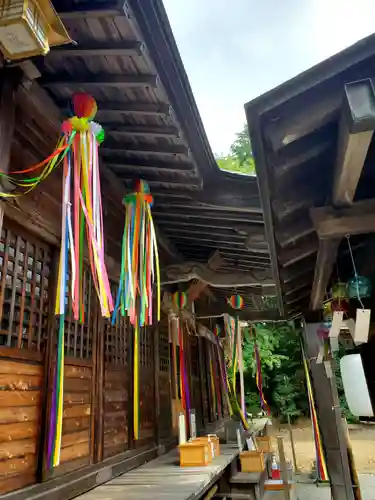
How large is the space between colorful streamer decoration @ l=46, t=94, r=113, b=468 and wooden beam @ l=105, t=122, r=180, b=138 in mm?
668

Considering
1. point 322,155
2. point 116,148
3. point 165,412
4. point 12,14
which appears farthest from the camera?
point 165,412

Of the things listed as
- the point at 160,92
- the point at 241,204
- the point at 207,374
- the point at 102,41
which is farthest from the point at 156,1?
the point at 207,374

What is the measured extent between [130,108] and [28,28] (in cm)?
140

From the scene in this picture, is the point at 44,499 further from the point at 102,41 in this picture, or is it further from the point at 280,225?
the point at 102,41

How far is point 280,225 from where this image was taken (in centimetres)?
322

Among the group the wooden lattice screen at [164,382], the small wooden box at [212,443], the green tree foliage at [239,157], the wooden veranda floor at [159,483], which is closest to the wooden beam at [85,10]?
the wooden veranda floor at [159,483]

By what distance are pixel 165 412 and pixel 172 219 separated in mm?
3385

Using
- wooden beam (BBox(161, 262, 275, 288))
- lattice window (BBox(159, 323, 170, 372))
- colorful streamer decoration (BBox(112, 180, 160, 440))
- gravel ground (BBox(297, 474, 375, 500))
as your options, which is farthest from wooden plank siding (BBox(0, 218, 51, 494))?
gravel ground (BBox(297, 474, 375, 500))

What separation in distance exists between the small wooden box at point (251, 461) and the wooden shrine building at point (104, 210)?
211 cm

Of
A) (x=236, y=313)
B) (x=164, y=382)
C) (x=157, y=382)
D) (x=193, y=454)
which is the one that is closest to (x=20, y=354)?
(x=193, y=454)

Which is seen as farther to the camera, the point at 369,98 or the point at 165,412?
the point at 165,412

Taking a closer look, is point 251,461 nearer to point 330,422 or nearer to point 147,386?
point 330,422

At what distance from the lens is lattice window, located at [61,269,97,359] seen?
157 inches

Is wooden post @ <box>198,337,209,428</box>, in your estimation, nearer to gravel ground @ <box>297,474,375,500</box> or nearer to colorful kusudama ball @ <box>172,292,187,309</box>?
gravel ground @ <box>297,474,375,500</box>
